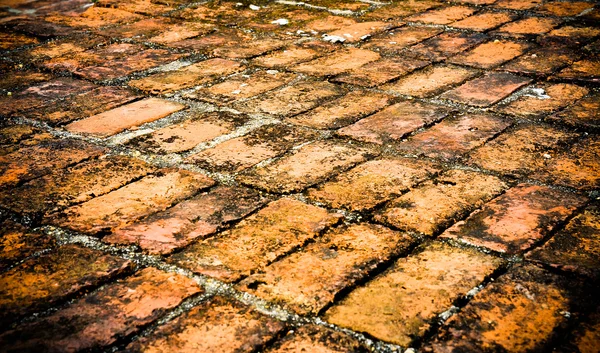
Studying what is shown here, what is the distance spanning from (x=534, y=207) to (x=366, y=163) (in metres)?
Answer: 0.58

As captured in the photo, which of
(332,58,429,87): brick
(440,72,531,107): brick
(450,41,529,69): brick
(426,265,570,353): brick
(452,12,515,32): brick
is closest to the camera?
(426,265,570,353): brick

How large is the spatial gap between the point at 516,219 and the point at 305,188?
666 millimetres

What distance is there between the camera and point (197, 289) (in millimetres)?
1526

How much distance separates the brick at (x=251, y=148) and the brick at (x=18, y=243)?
0.60m

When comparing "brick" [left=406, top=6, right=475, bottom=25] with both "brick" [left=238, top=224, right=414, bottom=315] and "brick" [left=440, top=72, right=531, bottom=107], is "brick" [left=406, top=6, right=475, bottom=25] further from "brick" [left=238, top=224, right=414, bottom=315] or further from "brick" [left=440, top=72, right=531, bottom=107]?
"brick" [left=238, top=224, right=414, bottom=315]

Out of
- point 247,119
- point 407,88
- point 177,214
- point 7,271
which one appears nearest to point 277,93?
point 247,119

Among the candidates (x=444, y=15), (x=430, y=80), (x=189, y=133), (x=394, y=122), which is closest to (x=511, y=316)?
(x=394, y=122)

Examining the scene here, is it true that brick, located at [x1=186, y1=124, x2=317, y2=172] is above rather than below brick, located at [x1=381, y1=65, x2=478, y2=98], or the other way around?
below

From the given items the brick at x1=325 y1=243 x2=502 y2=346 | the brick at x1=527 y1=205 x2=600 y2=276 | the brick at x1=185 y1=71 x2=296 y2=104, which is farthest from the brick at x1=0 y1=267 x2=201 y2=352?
the brick at x1=185 y1=71 x2=296 y2=104

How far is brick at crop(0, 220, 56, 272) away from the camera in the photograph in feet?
5.49

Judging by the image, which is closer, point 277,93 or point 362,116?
point 362,116

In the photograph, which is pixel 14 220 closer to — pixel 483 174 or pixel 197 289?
pixel 197 289

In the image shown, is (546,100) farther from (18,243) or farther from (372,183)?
(18,243)

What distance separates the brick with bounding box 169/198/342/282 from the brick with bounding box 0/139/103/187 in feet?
2.54
